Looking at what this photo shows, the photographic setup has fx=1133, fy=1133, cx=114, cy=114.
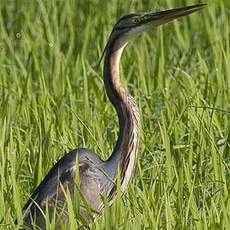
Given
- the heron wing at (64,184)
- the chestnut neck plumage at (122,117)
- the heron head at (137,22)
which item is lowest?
the heron wing at (64,184)

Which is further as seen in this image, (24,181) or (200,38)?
(200,38)

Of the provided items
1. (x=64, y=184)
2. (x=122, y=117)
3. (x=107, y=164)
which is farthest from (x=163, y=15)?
(x=64, y=184)

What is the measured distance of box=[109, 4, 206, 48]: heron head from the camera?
5250 mm

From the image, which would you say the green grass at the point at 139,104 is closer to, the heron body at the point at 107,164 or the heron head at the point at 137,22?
the heron body at the point at 107,164

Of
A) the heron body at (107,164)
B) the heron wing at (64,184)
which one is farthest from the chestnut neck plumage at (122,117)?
the heron wing at (64,184)

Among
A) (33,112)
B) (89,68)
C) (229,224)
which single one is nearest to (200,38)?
(89,68)

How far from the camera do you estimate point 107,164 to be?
200 inches

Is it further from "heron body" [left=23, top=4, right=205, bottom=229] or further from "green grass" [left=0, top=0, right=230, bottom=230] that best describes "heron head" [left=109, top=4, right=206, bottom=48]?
"green grass" [left=0, top=0, right=230, bottom=230]

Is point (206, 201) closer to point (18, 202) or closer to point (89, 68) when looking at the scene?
point (18, 202)

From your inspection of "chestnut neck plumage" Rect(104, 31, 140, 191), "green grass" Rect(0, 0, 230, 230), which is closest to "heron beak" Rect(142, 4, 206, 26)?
"chestnut neck plumage" Rect(104, 31, 140, 191)

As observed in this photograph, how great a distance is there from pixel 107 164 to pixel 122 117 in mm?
242

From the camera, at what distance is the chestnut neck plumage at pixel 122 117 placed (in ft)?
16.8

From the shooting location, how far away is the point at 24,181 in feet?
17.7

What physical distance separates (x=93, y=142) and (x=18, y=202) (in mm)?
1150
